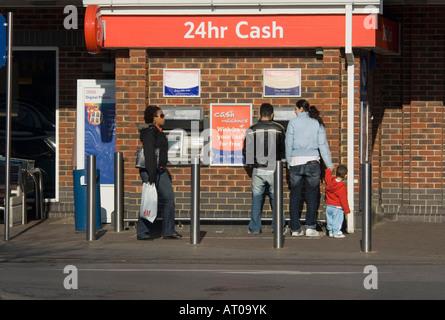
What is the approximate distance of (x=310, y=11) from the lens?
14188 millimetres

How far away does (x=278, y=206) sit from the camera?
1223 cm

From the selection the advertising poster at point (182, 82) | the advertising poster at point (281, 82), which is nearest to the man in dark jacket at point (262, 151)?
the advertising poster at point (281, 82)

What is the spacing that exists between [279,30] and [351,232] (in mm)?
3036

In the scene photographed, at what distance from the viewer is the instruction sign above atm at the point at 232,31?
46.7ft

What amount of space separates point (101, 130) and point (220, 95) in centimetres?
211

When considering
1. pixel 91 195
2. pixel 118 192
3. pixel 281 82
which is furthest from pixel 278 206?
pixel 118 192

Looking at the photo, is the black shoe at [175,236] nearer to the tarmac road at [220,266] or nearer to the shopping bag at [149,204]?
the tarmac road at [220,266]

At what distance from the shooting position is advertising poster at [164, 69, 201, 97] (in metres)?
14.6

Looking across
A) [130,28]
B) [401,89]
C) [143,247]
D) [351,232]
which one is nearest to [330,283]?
[143,247]

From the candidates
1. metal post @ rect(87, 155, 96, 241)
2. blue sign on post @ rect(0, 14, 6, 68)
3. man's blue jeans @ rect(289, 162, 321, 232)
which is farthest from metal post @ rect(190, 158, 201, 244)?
blue sign on post @ rect(0, 14, 6, 68)

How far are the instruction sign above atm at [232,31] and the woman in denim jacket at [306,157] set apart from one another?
1077 mm

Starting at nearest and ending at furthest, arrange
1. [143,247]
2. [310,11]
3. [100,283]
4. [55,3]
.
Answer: [100,283], [143,247], [310,11], [55,3]

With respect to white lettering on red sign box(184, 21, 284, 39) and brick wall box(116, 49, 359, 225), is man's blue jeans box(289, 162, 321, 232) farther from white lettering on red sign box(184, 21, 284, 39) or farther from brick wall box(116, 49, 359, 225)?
white lettering on red sign box(184, 21, 284, 39)

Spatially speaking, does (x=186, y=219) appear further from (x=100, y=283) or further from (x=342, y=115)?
(x=100, y=283)
